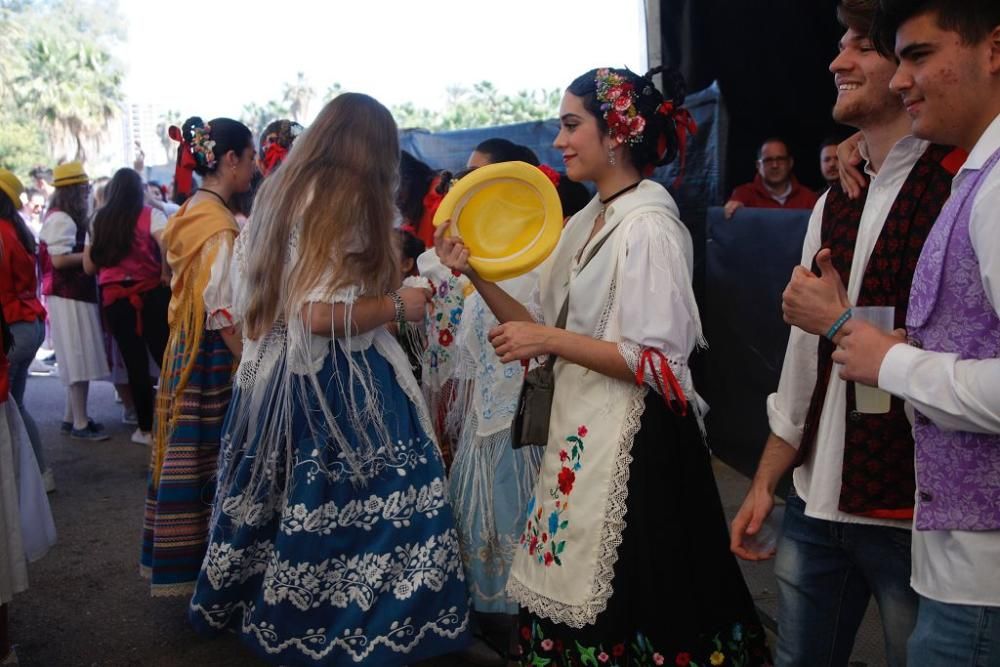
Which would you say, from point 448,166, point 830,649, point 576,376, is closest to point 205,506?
point 576,376

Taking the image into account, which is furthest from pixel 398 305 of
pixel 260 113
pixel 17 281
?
pixel 260 113

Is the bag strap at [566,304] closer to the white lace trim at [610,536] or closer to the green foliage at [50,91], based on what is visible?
the white lace trim at [610,536]

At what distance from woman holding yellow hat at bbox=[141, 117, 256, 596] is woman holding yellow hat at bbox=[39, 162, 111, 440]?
10.6ft

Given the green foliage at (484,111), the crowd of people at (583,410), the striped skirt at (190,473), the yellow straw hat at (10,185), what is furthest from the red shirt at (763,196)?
the green foliage at (484,111)

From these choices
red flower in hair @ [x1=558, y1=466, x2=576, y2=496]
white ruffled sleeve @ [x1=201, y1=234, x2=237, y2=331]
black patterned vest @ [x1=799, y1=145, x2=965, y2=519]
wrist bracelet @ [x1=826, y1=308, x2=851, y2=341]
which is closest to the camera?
wrist bracelet @ [x1=826, y1=308, x2=851, y2=341]

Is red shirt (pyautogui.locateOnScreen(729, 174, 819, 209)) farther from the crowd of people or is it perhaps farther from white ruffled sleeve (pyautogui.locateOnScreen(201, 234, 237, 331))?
white ruffled sleeve (pyautogui.locateOnScreen(201, 234, 237, 331))

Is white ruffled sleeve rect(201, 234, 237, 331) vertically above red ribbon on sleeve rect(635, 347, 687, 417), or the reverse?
white ruffled sleeve rect(201, 234, 237, 331)

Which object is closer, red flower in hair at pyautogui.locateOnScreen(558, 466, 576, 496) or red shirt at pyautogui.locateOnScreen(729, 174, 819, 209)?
red flower in hair at pyautogui.locateOnScreen(558, 466, 576, 496)

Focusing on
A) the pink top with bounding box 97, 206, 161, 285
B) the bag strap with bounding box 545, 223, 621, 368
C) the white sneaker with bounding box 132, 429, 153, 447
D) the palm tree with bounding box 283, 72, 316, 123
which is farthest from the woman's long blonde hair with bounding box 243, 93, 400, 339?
the palm tree with bounding box 283, 72, 316, 123

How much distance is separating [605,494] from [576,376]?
0.32 metres

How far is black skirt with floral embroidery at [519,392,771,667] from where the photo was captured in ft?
7.28

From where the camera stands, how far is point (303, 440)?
2885 millimetres

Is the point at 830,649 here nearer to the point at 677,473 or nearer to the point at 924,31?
the point at 677,473

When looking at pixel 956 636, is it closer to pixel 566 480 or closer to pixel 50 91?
pixel 566 480
